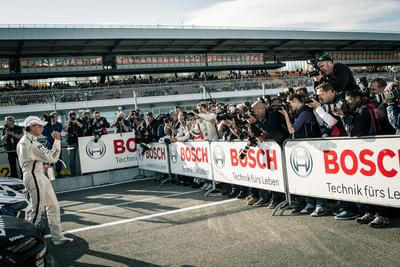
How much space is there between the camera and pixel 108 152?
38.9ft

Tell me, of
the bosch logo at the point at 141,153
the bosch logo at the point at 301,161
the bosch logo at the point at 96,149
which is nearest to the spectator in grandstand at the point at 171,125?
the bosch logo at the point at 141,153

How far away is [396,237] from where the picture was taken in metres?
4.43

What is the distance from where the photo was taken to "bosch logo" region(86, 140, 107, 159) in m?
11.6

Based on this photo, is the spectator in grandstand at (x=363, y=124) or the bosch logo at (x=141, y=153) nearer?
the spectator in grandstand at (x=363, y=124)

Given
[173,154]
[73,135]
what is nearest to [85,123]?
[73,135]

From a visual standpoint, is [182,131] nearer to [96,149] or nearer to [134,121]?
[134,121]

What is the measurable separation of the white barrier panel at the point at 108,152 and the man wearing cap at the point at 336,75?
7.30m

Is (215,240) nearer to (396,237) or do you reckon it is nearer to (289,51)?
(396,237)

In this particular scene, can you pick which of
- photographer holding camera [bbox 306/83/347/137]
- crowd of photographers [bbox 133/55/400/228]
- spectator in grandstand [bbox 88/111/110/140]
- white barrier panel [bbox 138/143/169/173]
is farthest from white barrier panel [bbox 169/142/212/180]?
spectator in grandstand [bbox 88/111/110/140]

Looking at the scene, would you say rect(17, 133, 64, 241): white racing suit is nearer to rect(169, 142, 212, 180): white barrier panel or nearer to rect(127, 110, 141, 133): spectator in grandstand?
rect(169, 142, 212, 180): white barrier panel

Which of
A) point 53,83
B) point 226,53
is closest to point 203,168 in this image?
point 53,83

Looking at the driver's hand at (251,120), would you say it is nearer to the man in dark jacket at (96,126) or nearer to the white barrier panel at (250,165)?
the white barrier panel at (250,165)

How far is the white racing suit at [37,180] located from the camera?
546 centimetres

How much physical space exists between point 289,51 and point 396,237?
55695 millimetres
